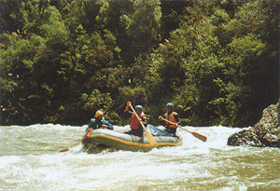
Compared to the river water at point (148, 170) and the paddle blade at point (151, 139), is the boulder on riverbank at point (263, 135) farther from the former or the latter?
the paddle blade at point (151, 139)

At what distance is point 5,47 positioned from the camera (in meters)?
18.6

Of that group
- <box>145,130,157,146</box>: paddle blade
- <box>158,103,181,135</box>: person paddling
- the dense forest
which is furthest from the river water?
the dense forest

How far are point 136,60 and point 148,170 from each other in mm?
13494

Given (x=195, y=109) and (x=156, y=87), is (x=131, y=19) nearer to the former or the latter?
(x=156, y=87)

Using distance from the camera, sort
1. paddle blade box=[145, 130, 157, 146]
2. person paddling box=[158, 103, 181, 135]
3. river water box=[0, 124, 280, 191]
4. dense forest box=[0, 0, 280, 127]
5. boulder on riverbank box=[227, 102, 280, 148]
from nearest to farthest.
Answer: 1. river water box=[0, 124, 280, 191]
2. paddle blade box=[145, 130, 157, 146]
3. boulder on riverbank box=[227, 102, 280, 148]
4. person paddling box=[158, 103, 181, 135]
5. dense forest box=[0, 0, 280, 127]

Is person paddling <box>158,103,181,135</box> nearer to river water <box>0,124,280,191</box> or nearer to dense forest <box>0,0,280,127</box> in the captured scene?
river water <box>0,124,280,191</box>

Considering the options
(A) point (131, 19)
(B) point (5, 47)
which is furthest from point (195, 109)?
(B) point (5, 47)

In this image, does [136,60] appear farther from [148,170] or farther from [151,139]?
[148,170]

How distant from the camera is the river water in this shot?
4.61 m

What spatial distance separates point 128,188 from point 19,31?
17.9m

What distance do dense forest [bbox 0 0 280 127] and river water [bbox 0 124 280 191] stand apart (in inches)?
281

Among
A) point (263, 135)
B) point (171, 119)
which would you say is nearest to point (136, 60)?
point (171, 119)

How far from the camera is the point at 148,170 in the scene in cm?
548

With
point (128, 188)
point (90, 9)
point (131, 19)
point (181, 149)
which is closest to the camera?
point (128, 188)
